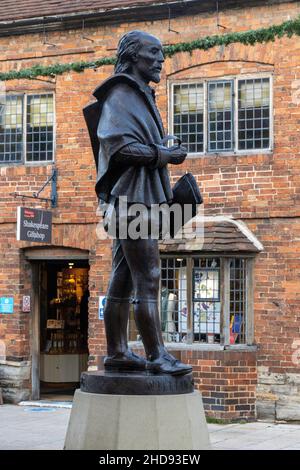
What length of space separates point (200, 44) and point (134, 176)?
27.7ft

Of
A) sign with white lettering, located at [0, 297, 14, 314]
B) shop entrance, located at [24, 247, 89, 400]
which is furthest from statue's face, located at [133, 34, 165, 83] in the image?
sign with white lettering, located at [0, 297, 14, 314]

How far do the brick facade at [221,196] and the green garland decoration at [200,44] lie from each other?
0.10 m

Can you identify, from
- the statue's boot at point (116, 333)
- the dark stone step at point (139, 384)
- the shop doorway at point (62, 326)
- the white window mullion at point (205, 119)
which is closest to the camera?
the dark stone step at point (139, 384)

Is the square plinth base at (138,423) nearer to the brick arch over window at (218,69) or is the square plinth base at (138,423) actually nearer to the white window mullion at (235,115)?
the white window mullion at (235,115)

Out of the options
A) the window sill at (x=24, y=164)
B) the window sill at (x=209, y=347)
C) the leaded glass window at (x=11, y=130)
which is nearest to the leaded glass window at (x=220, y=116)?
the window sill at (x=24, y=164)

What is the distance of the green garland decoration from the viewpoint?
48.9ft

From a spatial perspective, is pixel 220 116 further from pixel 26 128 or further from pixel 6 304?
pixel 6 304

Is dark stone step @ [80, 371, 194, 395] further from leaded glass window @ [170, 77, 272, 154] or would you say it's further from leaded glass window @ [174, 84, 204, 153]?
leaded glass window @ [174, 84, 204, 153]

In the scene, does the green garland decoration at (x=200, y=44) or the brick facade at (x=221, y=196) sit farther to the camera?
the green garland decoration at (x=200, y=44)

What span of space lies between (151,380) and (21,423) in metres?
7.39

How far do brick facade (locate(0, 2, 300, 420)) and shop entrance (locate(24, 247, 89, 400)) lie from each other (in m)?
0.28

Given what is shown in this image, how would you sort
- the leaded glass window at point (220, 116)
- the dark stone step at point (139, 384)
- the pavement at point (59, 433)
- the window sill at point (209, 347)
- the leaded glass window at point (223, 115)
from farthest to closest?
the leaded glass window at point (220, 116) → the leaded glass window at point (223, 115) → the window sill at point (209, 347) → the pavement at point (59, 433) → the dark stone step at point (139, 384)

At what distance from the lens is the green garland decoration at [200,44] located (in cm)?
1490

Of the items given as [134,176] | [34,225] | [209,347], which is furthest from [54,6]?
[134,176]
